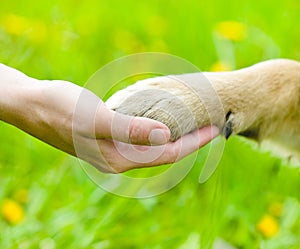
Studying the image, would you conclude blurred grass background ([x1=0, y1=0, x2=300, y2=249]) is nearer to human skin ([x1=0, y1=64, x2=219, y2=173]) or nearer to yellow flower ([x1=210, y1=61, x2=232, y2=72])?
yellow flower ([x1=210, y1=61, x2=232, y2=72])

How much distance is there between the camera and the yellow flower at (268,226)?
2.74 metres

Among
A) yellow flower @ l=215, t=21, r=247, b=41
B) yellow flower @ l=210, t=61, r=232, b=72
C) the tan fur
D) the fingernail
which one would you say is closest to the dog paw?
the tan fur

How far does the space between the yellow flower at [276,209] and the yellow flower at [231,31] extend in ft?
2.97

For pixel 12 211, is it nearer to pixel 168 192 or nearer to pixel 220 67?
pixel 168 192

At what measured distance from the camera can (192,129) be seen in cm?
Result: 231

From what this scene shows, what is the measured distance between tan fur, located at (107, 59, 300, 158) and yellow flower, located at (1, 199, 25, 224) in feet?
2.29

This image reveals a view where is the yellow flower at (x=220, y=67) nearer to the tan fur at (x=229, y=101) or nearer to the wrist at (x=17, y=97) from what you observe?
the tan fur at (x=229, y=101)

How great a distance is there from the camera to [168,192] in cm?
293

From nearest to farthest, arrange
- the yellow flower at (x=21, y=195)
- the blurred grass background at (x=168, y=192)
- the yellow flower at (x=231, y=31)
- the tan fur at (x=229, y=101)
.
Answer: the tan fur at (x=229, y=101) → the blurred grass background at (x=168, y=192) → the yellow flower at (x=21, y=195) → the yellow flower at (x=231, y=31)

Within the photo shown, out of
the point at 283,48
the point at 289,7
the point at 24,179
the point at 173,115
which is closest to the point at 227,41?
the point at 283,48

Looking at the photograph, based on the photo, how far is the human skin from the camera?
2.02 meters

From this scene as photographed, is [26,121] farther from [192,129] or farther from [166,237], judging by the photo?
[166,237]

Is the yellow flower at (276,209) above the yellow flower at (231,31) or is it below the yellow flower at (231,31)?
below

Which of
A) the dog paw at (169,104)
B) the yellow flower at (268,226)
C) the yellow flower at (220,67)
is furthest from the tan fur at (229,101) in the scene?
the yellow flower at (220,67)
